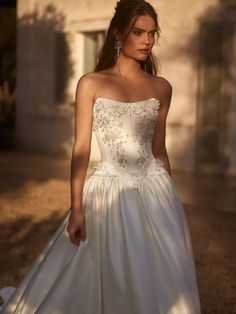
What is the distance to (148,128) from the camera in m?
3.55

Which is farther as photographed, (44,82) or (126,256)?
(44,82)

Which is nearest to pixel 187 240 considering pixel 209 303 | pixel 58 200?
pixel 209 303

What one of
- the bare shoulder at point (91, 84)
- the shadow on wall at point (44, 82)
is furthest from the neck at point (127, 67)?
the shadow on wall at point (44, 82)

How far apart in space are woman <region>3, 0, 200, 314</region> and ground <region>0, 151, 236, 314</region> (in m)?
1.69

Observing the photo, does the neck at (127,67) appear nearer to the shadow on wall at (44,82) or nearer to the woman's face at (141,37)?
the woman's face at (141,37)

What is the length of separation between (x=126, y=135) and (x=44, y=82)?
12.6m

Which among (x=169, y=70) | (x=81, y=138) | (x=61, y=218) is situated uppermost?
(x=169, y=70)

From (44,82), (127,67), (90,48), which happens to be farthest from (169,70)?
(127,67)

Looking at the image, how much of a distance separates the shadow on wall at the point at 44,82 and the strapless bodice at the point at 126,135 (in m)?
11.7

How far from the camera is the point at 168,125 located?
43.9ft

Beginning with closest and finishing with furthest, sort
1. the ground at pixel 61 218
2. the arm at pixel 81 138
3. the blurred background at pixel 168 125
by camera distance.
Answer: the arm at pixel 81 138
the ground at pixel 61 218
the blurred background at pixel 168 125

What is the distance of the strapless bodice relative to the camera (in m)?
3.43

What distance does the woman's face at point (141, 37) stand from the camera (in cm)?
336

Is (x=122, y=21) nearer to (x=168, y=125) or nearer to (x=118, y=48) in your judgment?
(x=118, y=48)
